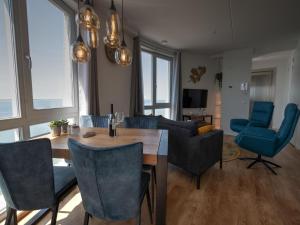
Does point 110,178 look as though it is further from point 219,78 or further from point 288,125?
point 219,78

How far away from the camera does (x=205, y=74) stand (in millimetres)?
6043

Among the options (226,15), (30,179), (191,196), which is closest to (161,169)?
Answer: (30,179)

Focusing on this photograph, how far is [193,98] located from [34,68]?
4620 millimetres

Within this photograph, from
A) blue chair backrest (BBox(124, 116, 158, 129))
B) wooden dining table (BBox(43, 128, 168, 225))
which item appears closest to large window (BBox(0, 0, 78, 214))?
wooden dining table (BBox(43, 128, 168, 225))

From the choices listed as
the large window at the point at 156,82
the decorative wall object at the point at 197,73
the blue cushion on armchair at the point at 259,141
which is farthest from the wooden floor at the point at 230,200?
the decorative wall object at the point at 197,73

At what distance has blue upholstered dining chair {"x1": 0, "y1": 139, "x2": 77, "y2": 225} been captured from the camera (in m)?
1.08

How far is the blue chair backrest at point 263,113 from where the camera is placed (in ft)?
13.3

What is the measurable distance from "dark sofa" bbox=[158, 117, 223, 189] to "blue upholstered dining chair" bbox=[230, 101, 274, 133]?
1925mm

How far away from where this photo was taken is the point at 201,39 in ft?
14.0

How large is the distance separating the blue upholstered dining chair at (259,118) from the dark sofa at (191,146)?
193cm

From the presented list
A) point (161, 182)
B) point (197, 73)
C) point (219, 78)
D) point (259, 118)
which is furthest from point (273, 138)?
point (219, 78)

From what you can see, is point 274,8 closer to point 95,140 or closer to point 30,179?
point 95,140

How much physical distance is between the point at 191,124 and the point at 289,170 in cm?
195

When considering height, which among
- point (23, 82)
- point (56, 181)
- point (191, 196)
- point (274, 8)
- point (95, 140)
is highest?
point (274, 8)
